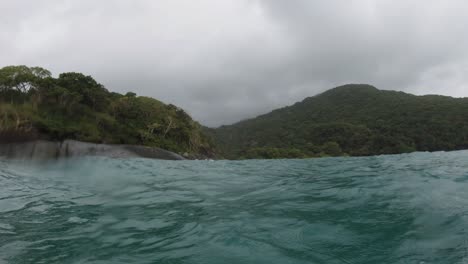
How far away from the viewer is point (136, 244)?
4805 mm

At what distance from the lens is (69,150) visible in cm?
4009

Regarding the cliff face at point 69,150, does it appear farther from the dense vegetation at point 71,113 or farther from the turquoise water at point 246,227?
the turquoise water at point 246,227

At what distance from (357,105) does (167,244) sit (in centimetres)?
14896

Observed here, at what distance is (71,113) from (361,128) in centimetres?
8812

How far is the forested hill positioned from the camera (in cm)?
8469

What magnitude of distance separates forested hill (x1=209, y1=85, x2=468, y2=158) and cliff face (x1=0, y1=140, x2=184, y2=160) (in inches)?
1616

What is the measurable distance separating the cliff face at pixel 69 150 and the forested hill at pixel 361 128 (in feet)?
135

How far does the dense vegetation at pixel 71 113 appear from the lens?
130 ft

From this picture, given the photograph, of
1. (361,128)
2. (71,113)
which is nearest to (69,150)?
(71,113)

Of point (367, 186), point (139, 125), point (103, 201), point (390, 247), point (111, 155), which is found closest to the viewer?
point (390, 247)

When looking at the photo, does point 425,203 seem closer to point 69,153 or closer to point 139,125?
point 69,153

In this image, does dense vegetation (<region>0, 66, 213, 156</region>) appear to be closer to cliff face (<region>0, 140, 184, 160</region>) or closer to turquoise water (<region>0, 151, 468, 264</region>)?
cliff face (<region>0, 140, 184, 160</region>)

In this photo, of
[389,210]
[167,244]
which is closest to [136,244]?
[167,244]

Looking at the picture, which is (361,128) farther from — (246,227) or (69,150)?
(246,227)
